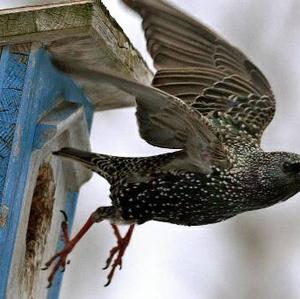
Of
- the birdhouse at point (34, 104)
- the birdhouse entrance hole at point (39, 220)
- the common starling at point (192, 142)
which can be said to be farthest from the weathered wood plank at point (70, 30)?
the birdhouse entrance hole at point (39, 220)

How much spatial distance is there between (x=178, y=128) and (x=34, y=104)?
0.43 metres

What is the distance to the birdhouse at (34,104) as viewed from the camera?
4.02 metres

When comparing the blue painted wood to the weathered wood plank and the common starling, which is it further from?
the common starling

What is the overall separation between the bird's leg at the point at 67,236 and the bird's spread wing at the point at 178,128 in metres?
0.32

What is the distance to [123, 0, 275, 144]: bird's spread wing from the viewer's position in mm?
4617

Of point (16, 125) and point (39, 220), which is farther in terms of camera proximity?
point (39, 220)

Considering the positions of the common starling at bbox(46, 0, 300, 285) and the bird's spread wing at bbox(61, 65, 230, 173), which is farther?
the common starling at bbox(46, 0, 300, 285)

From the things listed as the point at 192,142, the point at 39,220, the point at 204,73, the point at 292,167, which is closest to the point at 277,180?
the point at 292,167

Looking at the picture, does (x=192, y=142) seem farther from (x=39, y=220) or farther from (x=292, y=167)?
(x=39, y=220)

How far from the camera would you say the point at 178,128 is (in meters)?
3.99

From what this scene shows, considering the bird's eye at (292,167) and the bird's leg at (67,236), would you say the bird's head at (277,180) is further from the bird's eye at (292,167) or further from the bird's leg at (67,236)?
the bird's leg at (67,236)

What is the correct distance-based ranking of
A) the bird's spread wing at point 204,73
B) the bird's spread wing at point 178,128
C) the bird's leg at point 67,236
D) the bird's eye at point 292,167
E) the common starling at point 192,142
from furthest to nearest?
the bird's spread wing at point 204,73, the bird's eye at point 292,167, the bird's leg at point 67,236, the common starling at point 192,142, the bird's spread wing at point 178,128

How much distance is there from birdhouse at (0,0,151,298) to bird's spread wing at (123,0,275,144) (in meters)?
0.25

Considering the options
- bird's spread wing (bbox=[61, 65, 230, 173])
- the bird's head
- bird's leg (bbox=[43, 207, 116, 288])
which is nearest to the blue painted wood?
bird's leg (bbox=[43, 207, 116, 288])
